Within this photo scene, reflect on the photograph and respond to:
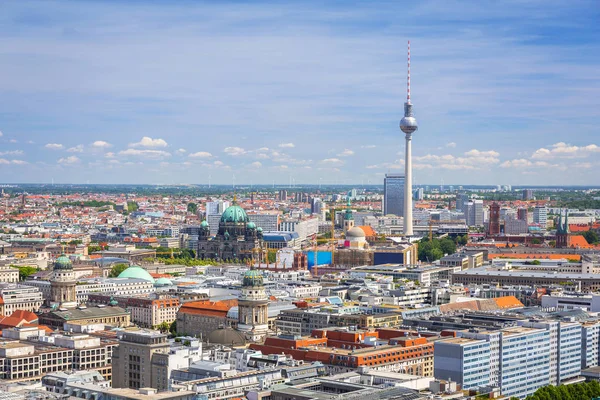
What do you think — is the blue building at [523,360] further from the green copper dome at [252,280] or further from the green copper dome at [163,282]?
the green copper dome at [163,282]

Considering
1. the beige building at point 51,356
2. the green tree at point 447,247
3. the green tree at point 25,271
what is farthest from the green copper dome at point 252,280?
the green tree at point 447,247

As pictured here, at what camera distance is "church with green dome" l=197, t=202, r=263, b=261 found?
14675 centimetres

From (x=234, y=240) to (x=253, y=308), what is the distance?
71142mm

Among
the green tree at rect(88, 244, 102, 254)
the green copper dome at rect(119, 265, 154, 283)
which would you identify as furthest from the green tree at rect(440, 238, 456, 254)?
the green copper dome at rect(119, 265, 154, 283)

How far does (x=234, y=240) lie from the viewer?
147 meters

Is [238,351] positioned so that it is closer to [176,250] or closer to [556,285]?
[556,285]

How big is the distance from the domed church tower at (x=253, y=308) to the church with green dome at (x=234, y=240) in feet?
225

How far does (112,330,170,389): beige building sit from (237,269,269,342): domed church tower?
43.4ft

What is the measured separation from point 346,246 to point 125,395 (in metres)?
97.0

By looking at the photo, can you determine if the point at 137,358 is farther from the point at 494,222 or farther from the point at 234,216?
the point at 494,222

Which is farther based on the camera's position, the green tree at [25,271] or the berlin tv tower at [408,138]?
the berlin tv tower at [408,138]

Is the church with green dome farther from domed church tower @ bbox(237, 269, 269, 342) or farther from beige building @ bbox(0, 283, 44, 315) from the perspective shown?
domed church tower @ bbox(237, 269, 269, 342)

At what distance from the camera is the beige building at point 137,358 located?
61312mm

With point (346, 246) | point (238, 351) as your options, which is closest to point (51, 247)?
point (346, 246)
